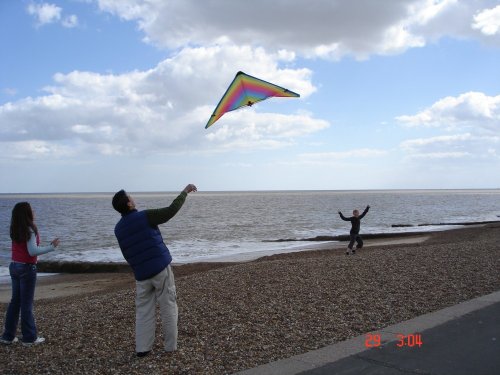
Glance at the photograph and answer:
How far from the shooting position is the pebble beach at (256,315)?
5422 mm

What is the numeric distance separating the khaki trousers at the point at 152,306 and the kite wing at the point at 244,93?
8.92ft

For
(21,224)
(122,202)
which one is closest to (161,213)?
(122,202)

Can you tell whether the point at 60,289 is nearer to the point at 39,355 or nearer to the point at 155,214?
the point at 39,355

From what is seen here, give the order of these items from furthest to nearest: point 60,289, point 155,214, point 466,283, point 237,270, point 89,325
A: point 60,289, point 237,270, point 466,283, point 89,325, point 155,214

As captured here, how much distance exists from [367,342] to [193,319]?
2.78m

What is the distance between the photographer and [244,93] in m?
7.47

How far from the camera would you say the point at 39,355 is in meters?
5.80

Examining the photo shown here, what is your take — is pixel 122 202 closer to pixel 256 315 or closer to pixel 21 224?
pixel 21 224

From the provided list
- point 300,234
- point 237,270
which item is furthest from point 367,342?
point 300,234

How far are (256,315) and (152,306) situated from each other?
7.42ft
